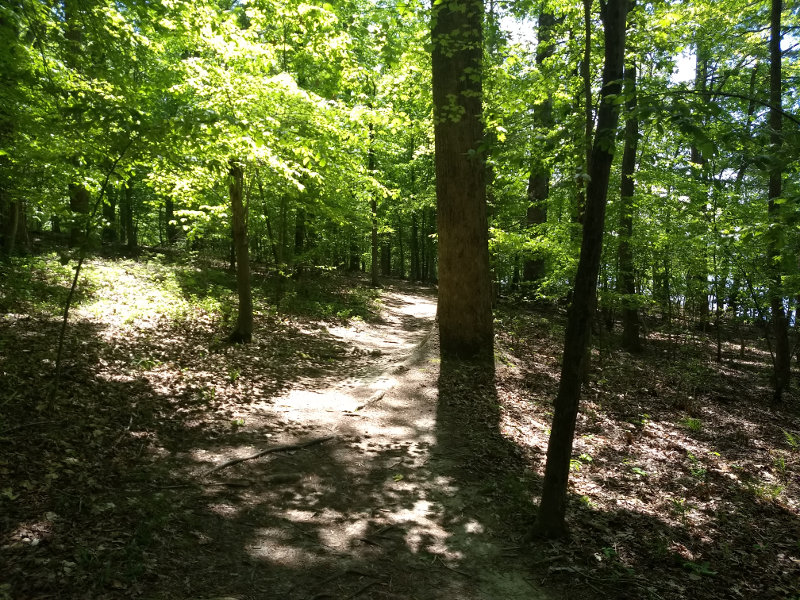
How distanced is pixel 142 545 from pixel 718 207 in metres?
13.6

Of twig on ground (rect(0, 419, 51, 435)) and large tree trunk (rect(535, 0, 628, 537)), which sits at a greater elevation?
large tree trunk (rect(535, 0, 628, 537))

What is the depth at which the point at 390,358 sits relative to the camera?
33.3ft

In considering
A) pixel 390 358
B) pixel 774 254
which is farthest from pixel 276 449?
pixel 774 254

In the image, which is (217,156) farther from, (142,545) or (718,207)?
(718,207)

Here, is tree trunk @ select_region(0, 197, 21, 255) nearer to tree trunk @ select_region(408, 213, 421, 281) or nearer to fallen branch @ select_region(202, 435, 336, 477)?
fallen branch @ select_region(202, 435, 336, 477)

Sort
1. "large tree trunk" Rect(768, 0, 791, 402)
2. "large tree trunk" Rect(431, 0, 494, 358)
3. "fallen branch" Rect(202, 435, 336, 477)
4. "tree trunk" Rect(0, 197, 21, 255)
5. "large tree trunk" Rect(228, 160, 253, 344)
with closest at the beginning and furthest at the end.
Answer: "fallen branch" Rect(202, 435, 336, 477) < "large tree trunk" Rect(431, 0, 494, 358) < "large tree trunk" Rect(228, 160, 253, 344) < "large tree trunk" Rect(768, 0, 791, 402) < "tree trunk" Rect(0, 197, 21, 255)

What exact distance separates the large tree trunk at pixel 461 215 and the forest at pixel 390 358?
0.05 metres

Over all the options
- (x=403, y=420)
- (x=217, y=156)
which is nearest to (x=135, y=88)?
(x=217, y=156)

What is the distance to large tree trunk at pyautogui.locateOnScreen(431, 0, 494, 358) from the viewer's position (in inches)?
336

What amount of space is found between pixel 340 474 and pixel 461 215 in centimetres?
528

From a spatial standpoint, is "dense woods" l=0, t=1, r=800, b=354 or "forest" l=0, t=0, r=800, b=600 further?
"dense woods" l=0, t=1, r=800, b=354

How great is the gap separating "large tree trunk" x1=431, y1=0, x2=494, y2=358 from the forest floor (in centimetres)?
81

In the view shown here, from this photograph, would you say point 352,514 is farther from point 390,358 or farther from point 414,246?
point 414,246

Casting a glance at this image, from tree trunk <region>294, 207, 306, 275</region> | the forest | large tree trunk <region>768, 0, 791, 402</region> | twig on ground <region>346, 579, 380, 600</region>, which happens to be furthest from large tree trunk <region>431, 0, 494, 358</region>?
tree trunk <region>294, 207, 306, 275</region>
